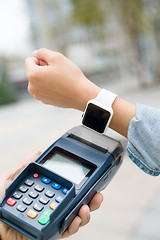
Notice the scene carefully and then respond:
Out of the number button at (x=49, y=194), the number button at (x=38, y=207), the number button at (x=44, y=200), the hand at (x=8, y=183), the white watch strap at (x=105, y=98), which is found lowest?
the hand at (x=8, y=183)

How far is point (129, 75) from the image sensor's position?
6.56m

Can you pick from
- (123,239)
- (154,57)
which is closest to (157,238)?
(123,239)

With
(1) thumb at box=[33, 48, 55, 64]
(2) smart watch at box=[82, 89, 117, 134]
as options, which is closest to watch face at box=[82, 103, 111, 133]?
(2) smart watch at box=[82, 89, 117, 134]

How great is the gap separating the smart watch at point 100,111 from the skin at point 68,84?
2 centimetres

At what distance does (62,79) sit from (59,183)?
0.19 m

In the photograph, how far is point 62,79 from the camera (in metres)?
0.57

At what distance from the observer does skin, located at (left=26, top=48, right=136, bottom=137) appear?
0.57m

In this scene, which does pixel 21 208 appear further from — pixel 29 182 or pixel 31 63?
pixel 31 63

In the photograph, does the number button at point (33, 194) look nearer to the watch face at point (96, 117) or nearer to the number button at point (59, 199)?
the number button at point (59, 199)

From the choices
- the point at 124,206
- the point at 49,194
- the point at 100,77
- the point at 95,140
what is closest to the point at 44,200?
the point at 49,194

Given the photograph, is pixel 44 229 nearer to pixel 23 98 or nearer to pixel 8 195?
pixel 8 195

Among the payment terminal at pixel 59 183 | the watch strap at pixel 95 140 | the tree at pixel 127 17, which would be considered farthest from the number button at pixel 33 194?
the tree at pixel 127 17

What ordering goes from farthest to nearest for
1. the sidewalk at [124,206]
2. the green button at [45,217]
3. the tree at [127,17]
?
the tree at [127,17] → the sidewalk at [124,206] → the green button at [45,217]

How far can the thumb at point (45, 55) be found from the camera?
1.89 feet
